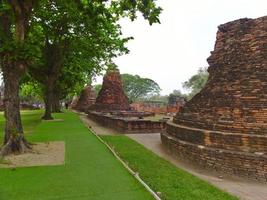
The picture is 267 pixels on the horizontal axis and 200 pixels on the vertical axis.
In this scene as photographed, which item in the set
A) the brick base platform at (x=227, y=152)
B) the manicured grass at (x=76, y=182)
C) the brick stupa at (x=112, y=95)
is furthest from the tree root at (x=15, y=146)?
the brick stupa at (x=112, y=95)

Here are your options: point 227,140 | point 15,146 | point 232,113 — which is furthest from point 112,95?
point 227,140

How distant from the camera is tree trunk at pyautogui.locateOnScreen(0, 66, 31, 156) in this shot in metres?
10.5

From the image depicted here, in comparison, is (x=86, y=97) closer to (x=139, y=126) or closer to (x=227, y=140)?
(x=139, y=126)

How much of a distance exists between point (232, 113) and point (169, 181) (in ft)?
9.99

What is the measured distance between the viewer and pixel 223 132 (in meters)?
9.02

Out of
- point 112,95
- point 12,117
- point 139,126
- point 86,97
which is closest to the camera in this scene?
point 12,117

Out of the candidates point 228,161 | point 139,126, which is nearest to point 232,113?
point 228,161

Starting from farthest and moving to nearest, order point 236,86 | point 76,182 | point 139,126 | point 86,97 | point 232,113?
point 86,97 → point 139,126 → point 236,86 → point 232,113 → point 76,182

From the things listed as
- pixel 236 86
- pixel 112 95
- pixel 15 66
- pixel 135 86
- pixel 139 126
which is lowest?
pixel 139 126

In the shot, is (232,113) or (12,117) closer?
(232,113)

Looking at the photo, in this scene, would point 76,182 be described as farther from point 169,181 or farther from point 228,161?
point 228,161

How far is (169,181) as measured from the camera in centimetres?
711

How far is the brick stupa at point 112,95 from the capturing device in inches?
1037

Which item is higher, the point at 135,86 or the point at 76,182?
the point at 135,86
